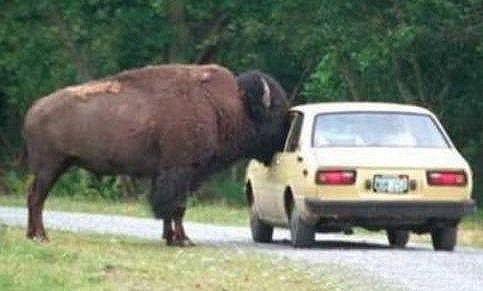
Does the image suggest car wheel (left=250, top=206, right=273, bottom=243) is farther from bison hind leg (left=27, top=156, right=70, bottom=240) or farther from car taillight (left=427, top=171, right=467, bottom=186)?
car taillight (left=427, top=171, right=467, bottom=186)

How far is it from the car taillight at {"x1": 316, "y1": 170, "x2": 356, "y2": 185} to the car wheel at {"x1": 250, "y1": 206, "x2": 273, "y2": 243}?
2.74 meters

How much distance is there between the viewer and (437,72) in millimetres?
42906

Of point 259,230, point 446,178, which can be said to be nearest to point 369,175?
point 446,178

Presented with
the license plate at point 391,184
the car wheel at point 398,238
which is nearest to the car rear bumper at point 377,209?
the license plate at point 391,184

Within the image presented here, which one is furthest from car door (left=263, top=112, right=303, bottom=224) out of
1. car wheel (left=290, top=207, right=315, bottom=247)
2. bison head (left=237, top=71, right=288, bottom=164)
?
car wheel (left=290, top=207, right=315, bottom=247)

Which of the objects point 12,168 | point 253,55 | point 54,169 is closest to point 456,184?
point 54,169

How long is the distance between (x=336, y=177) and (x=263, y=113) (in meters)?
1.82

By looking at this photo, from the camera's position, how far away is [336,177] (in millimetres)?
19438

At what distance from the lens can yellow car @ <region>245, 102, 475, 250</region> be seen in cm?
1945

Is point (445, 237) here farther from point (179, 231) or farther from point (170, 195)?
point (170, 195)

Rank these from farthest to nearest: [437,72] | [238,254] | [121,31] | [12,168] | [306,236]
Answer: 1. [12,168]
2. [121,31]
3. [437,72]
4. [306,236]
5. [238,254]

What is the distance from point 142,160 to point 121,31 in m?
26.8

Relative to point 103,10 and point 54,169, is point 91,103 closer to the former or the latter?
point 54,169

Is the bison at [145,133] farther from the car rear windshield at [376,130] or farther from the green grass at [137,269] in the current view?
the green grass at [137,269]
